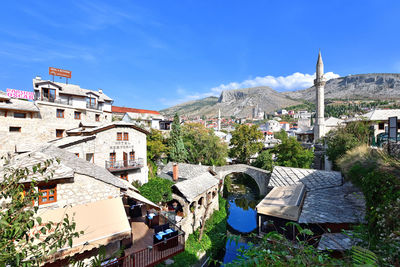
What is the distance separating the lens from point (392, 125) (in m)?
9.25

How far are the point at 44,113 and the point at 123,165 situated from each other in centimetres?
1022

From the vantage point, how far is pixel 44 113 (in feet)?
62.2

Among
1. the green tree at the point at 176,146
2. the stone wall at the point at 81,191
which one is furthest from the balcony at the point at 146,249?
the green tree at the point at 176,146

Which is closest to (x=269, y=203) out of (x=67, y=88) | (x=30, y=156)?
(x=30, y=156)

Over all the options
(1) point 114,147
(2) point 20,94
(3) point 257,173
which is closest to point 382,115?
(3) point 257,173

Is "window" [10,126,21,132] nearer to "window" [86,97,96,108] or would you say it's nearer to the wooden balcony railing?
"window" [86,97,96,108]

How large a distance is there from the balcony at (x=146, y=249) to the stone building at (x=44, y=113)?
11793mm

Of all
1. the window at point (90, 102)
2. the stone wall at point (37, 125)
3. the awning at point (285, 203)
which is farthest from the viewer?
the window at point (90, 102)

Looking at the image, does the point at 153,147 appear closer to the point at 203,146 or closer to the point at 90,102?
the point at 203,146

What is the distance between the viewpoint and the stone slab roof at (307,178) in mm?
14102

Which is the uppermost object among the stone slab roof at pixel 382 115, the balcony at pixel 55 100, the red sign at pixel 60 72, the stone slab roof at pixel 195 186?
the red sign at pixel 60 72

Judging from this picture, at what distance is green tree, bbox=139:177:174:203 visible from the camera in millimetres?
14745

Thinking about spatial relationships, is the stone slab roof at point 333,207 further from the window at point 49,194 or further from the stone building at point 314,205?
the window at point 49,194

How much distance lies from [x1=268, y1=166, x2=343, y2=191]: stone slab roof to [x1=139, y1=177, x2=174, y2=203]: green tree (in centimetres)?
946
